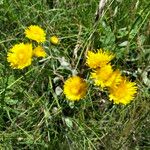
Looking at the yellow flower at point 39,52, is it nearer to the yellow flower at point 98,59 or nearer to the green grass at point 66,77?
the green grass at point 66,77

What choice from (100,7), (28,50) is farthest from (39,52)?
(100,7)

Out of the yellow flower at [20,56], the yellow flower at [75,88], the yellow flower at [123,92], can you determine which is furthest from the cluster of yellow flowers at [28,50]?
the yellow flower at [123,92]

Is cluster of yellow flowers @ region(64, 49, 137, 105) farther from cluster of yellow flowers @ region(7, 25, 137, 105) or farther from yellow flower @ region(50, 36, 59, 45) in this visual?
yellow flower @ region(50, 36, 59, 45)

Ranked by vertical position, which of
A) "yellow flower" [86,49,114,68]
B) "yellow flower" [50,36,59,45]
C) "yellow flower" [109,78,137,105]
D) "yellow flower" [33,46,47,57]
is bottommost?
"yellow flower" [109,78,137,105]

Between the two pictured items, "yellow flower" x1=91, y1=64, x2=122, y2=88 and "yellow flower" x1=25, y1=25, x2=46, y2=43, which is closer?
"yellow flower" x1=91, y1=64, x2=122, y2=88

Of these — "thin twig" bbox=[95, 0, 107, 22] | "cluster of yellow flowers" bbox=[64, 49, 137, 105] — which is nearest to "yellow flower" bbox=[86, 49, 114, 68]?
"cluster of yellow flowers" bbox=[64, 49, 137, 105]

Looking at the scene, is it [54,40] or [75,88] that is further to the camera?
[54,40]

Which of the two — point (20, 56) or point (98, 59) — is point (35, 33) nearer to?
point (20, 56)
